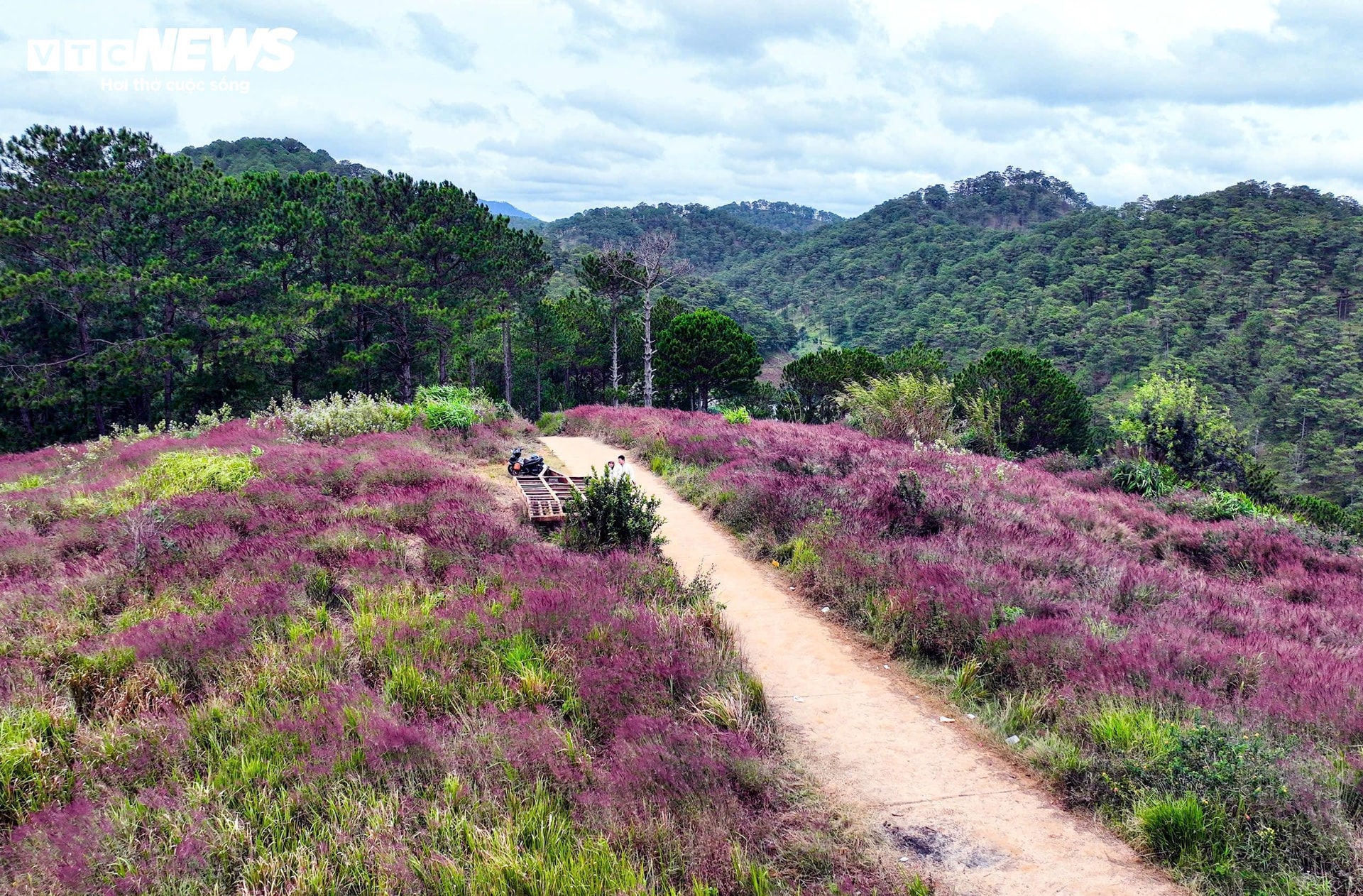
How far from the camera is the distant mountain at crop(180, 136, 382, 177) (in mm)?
85375

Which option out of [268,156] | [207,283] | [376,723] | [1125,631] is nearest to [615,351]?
[207,283]

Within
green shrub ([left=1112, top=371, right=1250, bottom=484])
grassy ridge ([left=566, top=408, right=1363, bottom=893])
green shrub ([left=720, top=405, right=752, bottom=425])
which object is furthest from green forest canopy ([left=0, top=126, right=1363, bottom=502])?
grassy ridge ([left=566, top=408, right=1363, bottom=893])

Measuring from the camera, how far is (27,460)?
18.0 meters

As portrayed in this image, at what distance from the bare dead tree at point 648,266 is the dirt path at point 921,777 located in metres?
30.5

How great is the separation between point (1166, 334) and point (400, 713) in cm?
10882

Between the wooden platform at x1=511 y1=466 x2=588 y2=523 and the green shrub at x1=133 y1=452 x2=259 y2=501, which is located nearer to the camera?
the wooden platform at x1=511 y1=466 x2=588 y2=523

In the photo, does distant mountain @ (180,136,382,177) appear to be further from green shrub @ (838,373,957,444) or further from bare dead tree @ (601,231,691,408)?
green shrub @ (838,373,957,444)

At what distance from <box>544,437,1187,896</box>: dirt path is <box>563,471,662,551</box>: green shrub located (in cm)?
181

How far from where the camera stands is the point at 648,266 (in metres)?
39.1

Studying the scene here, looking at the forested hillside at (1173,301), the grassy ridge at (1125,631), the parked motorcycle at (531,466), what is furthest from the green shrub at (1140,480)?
the forested hillside at (1173,301)

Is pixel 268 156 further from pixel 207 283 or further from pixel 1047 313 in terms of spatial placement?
pixel 1047 313

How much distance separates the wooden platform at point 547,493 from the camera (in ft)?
32.5

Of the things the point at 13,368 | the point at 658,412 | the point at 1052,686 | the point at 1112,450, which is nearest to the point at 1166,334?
the point at 1112,450

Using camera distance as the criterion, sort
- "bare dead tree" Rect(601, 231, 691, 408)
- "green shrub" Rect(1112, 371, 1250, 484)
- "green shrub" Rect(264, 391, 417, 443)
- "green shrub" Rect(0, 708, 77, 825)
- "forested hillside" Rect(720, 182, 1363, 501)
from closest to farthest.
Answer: "green shrub" Rect(0, 708, 77, 825) → "green shrub" Rect(264, 391, 417, 443) → "green shrub" Rect(1112, 371, 1250, 484) → "bare dead tree" Rect(601, 231, 691, 408) → "forested hillside" Rect(720, 182, 1363, 501)
